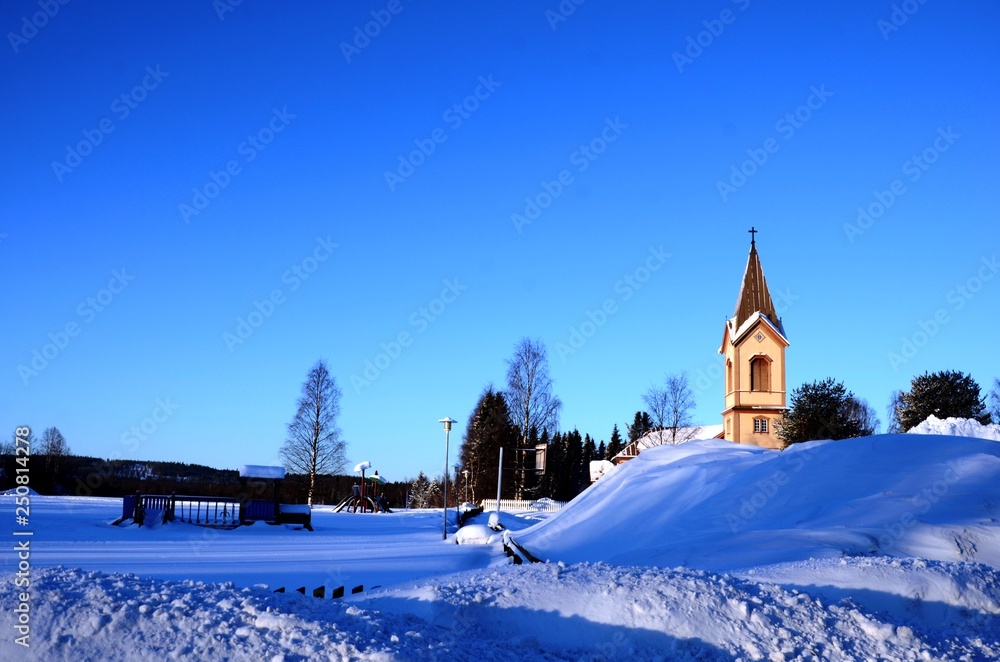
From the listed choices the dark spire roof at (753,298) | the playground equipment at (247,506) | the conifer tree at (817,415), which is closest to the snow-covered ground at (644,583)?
the playground equipment at (247,506)

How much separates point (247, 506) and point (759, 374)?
2906 cm

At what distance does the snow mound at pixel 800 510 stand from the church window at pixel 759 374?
23.9m

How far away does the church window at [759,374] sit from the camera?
43.2 metres

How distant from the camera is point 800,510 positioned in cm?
1465

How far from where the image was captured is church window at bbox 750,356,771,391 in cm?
4325

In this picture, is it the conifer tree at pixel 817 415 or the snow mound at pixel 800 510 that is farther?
the conifer tree at pixel 817 415

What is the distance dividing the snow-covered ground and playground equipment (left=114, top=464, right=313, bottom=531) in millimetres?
3507

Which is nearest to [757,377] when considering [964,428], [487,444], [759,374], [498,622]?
[759,374]

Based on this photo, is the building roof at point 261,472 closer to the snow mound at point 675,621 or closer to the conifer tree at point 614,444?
the snow mound at point 675,621

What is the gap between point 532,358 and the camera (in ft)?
148

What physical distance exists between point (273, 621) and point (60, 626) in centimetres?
128

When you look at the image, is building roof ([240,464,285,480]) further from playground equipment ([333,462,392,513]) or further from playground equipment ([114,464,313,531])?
playground equipment ([333,462,392,513])

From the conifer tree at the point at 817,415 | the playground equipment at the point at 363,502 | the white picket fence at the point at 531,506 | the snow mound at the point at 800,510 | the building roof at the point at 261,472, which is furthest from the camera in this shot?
the white picket fence at the point at 531,506

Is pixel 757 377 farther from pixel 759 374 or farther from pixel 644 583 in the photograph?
pixel 644 583
